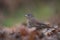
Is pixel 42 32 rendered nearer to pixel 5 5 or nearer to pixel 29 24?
pixel 29 24

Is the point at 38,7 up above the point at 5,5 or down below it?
below

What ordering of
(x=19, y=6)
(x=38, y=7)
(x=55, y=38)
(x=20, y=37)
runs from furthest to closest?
(x=19, y=6) < (x=38, y=7) < (x=20, y=37) < (x=55, y=38)

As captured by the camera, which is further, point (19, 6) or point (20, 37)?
point (19, 6)

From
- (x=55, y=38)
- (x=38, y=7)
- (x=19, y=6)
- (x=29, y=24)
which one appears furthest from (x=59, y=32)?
(x=19, y=6)

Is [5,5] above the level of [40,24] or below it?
above

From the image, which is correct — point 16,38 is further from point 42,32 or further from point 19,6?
point 19,6

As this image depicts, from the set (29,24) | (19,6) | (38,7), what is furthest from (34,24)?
(19,6)

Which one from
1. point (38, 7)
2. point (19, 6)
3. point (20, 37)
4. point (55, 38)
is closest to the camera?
point (55, 38)

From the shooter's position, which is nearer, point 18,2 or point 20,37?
point 20,37

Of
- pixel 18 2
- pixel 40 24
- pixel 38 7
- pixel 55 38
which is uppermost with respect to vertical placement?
pixel 18 2
